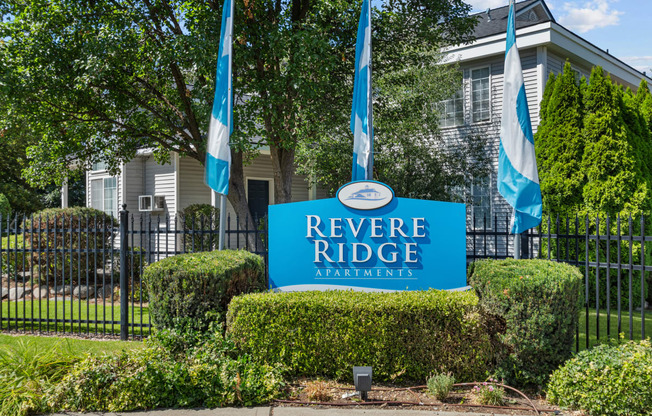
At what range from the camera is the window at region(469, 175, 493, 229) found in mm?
13703

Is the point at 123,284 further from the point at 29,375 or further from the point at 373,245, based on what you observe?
the point at 373,245

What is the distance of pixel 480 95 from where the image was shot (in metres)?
13.9

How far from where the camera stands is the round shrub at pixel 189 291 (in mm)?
5406

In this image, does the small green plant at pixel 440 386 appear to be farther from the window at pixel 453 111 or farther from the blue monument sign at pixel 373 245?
the window at pixel 453 111

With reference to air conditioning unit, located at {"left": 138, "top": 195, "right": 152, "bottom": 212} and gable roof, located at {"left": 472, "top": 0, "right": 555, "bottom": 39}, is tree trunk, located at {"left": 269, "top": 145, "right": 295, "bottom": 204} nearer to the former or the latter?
gable roof, located at {"left": 472, "top": 0, "right": 555, "bottom": 39}

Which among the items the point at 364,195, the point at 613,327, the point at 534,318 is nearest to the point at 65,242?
the point at 364,195

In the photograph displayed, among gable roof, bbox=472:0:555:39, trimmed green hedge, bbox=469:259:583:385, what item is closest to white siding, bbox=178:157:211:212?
gable roof, bbox=472:0:555:39

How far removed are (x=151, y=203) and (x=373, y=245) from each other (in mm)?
11137

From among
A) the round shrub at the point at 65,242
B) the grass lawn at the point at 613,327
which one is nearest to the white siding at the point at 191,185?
the round shrub at the point at 65,242

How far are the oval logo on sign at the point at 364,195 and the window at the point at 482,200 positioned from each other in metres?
8.09

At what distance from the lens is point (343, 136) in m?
13.0

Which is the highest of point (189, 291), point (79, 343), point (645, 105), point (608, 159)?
point (645, 105)

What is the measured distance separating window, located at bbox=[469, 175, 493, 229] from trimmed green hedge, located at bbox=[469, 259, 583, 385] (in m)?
8.66

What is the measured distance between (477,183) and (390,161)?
2.35 meters
